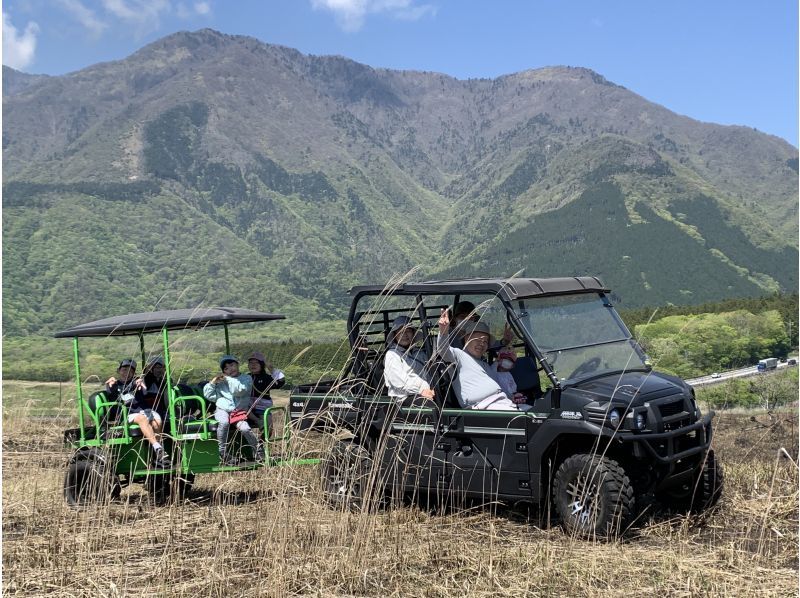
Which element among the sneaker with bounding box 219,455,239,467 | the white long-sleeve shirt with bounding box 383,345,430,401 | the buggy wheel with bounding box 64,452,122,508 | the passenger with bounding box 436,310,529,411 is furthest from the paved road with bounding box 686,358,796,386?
the buggy wheel with bounding box 64,452,122,508

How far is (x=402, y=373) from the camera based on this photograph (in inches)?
318

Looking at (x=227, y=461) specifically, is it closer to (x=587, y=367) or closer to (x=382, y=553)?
(x=382, y=553)

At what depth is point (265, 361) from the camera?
34.0ft

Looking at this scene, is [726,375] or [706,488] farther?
[726,375]

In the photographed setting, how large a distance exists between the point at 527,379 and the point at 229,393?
3177 mm

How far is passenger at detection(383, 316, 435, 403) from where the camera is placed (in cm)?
796

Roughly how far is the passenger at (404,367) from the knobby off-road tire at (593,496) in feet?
4.51

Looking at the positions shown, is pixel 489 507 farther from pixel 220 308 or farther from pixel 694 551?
pixel 220 308

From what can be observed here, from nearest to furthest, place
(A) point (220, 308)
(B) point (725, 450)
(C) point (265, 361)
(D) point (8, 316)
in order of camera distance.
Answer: (A) point (220, 308) < (C) point (265, 361) < (B) point (725, 450) < (D) point (8, 316)

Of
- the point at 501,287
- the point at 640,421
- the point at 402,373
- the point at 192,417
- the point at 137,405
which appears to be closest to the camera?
the point at 640,421

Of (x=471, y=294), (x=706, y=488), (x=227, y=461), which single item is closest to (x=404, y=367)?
(x=471, y=294)

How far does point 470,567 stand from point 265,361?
487 cm

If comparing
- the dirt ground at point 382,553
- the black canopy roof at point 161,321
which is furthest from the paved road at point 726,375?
the dirt ground at point 382,553

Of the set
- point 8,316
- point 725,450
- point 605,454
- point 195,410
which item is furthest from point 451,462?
point 8,316
